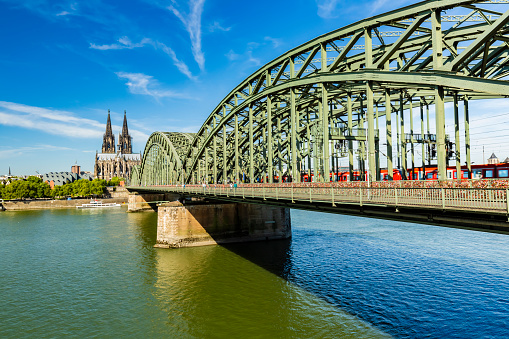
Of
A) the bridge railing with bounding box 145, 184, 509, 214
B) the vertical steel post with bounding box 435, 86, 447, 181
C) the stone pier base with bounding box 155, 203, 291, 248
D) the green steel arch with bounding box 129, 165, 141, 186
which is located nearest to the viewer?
the bridge railing with bounding box 145, 184, 509, 214

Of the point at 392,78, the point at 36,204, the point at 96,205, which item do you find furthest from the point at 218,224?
the point at 36,204

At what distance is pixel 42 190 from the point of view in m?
118

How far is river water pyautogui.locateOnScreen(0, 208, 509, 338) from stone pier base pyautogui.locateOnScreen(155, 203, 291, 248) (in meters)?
1.72

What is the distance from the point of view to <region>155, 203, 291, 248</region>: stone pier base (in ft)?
131

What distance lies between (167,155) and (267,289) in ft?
197

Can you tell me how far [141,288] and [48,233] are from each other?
3459cm

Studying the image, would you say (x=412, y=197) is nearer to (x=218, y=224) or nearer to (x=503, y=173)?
(x=503, y=173)

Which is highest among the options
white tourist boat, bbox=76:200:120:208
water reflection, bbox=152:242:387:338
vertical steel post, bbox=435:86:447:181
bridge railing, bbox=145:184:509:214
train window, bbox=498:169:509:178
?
vertical steel post, bbox=435:86:447:181

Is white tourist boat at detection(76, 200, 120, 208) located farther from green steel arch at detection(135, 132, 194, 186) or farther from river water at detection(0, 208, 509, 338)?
river water at detection(0, 208, 509, 338)

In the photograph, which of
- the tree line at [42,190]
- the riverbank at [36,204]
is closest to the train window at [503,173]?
the riverbank at [36,204]

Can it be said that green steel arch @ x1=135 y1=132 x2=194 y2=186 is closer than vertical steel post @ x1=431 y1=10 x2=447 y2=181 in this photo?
No

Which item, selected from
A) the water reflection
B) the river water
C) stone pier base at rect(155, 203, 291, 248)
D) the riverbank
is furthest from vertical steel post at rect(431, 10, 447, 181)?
the riverbank

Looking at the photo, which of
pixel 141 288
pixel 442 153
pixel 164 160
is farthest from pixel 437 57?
pixel 164 160

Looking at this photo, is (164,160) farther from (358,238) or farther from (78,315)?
(78,315)
